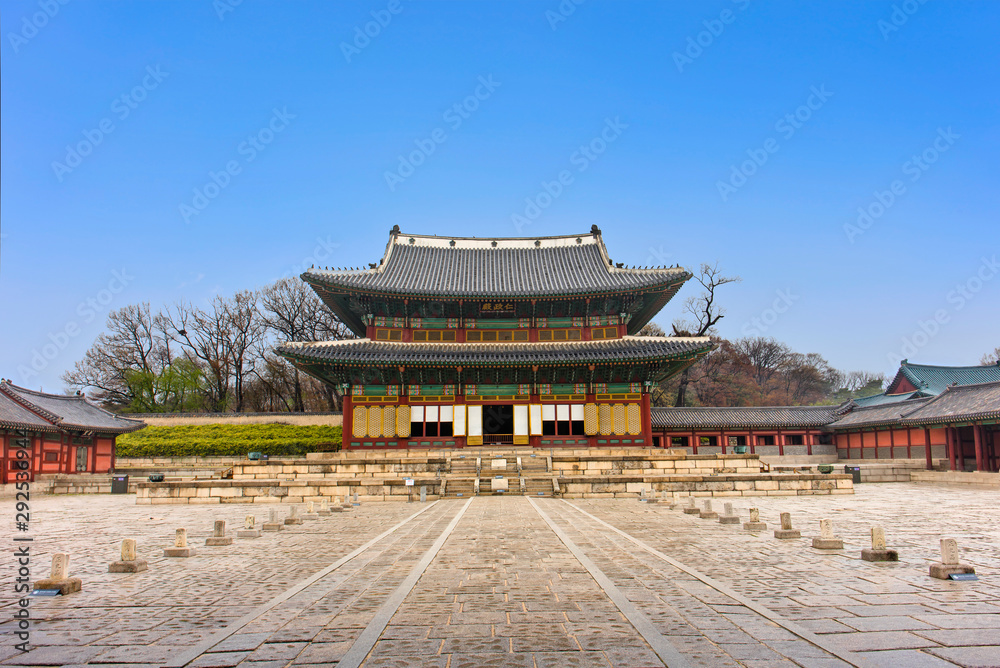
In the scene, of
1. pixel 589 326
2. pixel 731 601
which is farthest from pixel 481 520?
pixel 589 326

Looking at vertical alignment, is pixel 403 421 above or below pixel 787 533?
above

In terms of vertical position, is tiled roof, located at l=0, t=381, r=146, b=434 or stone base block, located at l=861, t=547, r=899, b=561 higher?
tiled roof, located at l=0, t=381, r=146, b=434

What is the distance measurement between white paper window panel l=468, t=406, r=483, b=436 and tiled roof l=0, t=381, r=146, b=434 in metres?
21.1

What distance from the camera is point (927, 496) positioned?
23.9 meters

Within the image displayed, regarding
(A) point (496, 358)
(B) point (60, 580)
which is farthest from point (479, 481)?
(B) point (60, 580)

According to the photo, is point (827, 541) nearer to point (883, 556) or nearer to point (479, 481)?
point (883, 556)

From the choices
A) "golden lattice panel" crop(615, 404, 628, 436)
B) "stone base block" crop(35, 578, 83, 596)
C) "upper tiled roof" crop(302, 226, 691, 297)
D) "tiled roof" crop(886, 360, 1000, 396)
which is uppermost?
"upper tiled roof" crop(302, 226, 691, 297)

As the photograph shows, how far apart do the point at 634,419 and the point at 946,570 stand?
26.2 meters

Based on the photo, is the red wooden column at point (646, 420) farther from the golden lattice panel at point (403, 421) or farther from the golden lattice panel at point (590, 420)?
the golden lattice panel at point (403, 421)

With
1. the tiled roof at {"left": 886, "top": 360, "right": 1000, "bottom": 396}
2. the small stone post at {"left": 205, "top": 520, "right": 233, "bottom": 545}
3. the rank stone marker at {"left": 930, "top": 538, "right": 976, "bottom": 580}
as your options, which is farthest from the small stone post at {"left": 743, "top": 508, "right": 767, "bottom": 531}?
the tiled roof at {"left": 886, "top": 360, "right": 1000, "bottom": 396}

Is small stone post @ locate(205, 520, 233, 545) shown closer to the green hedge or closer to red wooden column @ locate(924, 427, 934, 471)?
the green hedge

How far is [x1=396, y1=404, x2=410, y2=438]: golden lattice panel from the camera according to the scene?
33.8m

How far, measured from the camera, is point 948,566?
829cm

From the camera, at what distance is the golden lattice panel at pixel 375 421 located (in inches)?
1329
